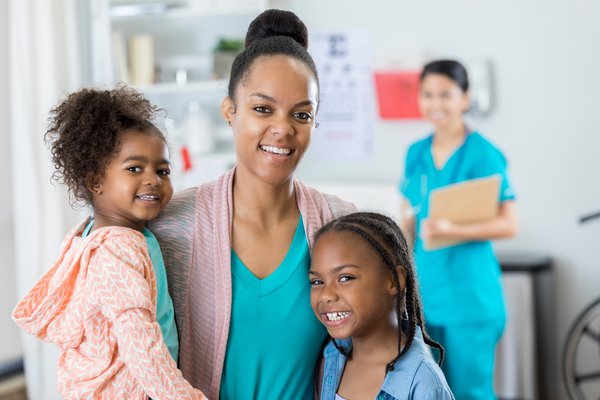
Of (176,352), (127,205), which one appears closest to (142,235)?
(127,205)

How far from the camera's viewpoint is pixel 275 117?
1.44 meters

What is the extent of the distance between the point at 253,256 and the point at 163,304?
181mm

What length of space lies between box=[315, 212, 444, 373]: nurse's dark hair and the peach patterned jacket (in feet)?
1.09

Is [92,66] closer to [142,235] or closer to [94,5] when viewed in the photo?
[94,5]

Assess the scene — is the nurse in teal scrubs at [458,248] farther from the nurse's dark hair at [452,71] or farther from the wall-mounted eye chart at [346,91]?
the wall-mounted eye chart at [346,91]

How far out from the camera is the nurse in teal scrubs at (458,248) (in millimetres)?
2729

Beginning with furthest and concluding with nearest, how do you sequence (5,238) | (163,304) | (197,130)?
(197,130) < (5,238) < (163,304)

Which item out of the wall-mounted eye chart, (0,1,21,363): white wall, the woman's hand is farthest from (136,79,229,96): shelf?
the woman's hand

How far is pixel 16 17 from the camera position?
124 inches

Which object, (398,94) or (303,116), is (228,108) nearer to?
(303,116)

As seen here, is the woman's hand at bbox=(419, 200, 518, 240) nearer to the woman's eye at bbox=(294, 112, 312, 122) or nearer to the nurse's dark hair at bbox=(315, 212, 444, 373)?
the nurse's dark hair at bbox=(315, 212, 444, 373)

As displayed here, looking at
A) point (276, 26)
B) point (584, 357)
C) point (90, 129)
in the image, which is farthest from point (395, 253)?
point (584, 357)

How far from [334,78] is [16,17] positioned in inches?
55.1

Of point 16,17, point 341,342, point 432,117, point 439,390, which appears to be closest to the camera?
point 439,390
